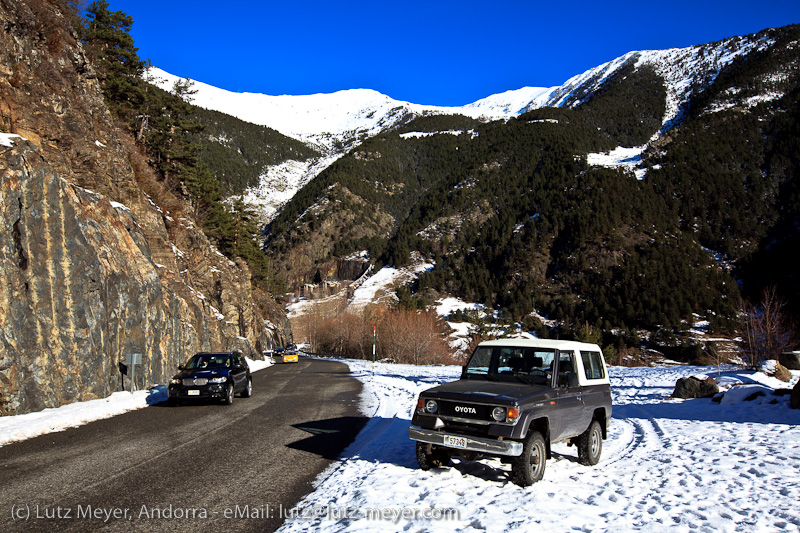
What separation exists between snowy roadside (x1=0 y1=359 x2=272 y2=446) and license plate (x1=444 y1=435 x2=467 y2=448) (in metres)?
8.44

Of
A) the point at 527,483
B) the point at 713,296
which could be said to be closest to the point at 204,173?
the point at 527,483

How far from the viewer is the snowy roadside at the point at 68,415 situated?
9.91m


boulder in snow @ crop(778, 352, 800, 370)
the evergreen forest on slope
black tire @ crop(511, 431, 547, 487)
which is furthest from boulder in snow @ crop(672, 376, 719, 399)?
the evergreen forest on slope

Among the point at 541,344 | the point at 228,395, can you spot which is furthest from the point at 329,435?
the point at 228,395

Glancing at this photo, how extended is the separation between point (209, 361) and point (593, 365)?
1290 centimetres

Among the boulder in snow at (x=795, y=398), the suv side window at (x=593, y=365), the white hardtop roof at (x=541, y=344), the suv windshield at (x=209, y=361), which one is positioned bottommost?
the boulder in snow at (x=795, y=398)

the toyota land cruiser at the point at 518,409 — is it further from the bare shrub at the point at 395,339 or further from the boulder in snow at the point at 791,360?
the bare shrub at the point at 395,339

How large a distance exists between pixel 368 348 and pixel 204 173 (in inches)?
1379

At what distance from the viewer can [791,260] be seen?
403 feet

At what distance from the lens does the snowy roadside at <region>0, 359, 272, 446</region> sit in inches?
390

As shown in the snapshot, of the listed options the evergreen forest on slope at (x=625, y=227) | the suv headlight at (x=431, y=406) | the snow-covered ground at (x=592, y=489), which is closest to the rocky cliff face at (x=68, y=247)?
the snow-covered ground at (x=592, y=489)

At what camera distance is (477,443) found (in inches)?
261

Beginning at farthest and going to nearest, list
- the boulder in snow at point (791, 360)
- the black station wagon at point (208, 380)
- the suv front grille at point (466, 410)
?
1. the boulder in snow at point (791, 360)
2. the black station wagon at point (208, 380)
3. the suv front grille at point (466, 410)

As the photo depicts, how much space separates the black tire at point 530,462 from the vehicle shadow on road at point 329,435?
347cm
